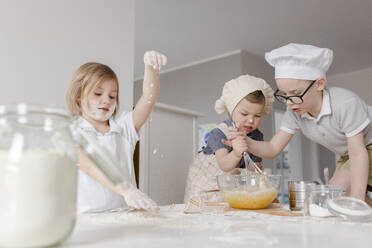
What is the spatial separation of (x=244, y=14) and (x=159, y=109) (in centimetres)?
187

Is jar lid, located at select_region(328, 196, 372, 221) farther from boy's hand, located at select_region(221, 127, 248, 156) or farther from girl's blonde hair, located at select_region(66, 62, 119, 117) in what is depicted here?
girl's blonde hair, located at select_region(66, 62, 119, 117)

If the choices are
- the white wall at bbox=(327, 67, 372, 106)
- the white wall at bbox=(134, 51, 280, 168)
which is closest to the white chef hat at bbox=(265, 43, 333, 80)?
the white wall at bbox=(134, 51, 280, 168)

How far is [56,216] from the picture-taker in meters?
0.33

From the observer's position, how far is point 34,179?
1.06 feet

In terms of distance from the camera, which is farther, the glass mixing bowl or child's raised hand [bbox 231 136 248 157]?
child's raised hand [bbox 231 136 248 157]

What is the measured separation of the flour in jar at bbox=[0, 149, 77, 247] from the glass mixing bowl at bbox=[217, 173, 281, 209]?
0.60m

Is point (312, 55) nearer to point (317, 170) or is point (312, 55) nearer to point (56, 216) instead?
point (56, 216)

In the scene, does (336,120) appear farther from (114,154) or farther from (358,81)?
(358,81)

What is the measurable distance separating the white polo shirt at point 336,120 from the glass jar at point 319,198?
569 mm

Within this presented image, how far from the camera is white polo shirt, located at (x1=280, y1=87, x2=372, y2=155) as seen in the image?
1.26 m

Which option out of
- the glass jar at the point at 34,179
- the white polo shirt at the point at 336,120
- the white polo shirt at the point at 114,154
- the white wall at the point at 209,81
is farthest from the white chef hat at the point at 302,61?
the white wall at the point at 209,81

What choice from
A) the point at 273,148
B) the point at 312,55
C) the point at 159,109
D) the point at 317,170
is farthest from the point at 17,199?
the point at 317,170

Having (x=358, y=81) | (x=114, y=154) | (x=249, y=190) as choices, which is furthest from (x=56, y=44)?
(x=358, y=81)

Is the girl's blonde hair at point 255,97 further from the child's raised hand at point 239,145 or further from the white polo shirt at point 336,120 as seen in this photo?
the child's raised hand at point 239,145
